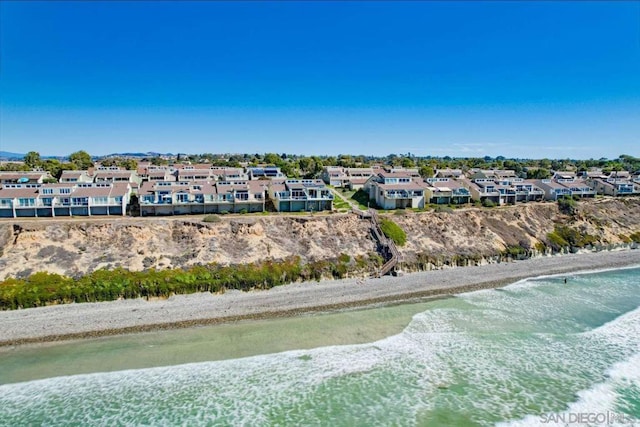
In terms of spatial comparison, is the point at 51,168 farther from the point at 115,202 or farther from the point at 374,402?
the point at 374,402

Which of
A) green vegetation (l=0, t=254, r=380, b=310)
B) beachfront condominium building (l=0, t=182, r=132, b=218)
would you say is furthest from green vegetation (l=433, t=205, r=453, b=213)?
beachfront condominium building (l=0, t=182, r=132, b=218)

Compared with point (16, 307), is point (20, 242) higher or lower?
higher

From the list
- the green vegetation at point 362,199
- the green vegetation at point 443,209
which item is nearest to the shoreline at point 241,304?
the green vegetation at point 443,209

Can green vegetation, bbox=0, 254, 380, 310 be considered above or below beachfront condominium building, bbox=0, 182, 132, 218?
below

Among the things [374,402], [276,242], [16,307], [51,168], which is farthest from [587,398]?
[51,168]

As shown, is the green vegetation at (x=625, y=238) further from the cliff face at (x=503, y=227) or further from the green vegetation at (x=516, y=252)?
the green vegetation at (x=516, y=252)

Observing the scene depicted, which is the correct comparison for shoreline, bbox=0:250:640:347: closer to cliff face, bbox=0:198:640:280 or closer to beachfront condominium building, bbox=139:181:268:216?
cliff face, bbox=0:198:640:280

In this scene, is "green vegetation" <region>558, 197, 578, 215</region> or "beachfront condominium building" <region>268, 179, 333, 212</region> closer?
"beachfront condominium building" <region>268, 179, 333, 212</region>
